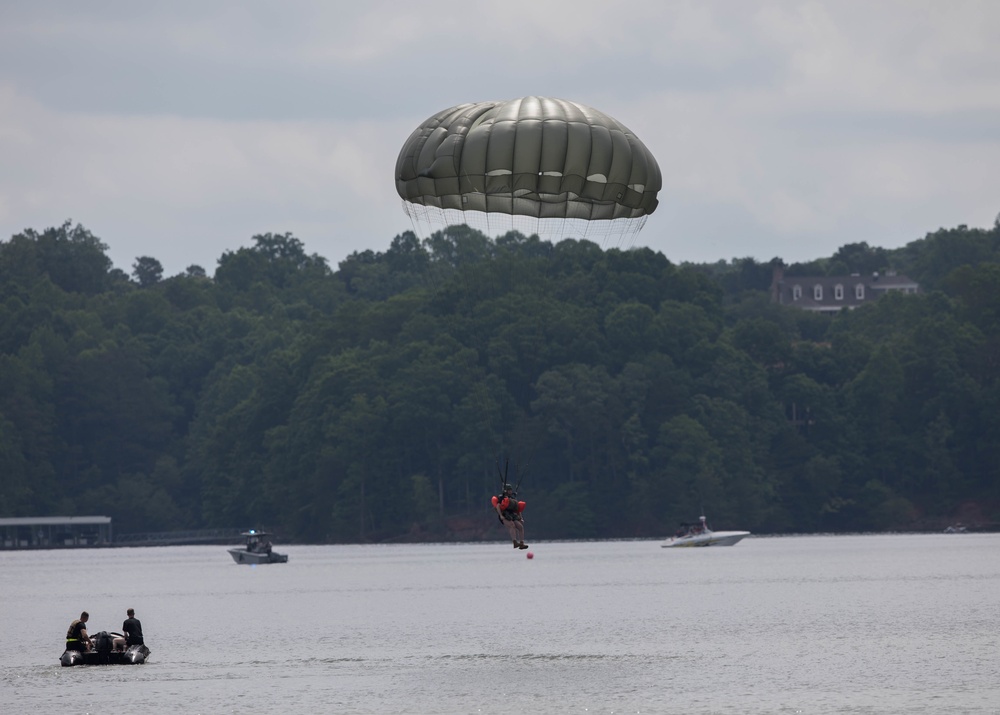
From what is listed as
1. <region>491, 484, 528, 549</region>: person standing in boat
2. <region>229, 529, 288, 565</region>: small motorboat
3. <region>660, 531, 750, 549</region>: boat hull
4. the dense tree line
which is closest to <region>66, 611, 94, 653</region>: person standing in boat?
<region>491, 484, 528, 549</region>: person standing in boat

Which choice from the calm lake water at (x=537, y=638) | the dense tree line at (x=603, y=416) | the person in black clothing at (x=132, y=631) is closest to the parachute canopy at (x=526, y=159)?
the calm lake water at (x=537, y=638)

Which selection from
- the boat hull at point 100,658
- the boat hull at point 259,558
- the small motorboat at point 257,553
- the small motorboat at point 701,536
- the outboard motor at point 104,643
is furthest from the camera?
the small motorboat at point 701,536

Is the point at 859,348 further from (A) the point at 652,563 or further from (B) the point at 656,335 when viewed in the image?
(A) the point at 652,563

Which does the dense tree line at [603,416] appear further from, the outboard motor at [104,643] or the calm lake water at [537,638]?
the outboard motor at [104,643]

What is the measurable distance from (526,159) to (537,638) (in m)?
22.9

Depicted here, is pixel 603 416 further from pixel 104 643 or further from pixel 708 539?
pixel 104 643

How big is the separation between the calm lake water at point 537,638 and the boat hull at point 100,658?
57 centimetres

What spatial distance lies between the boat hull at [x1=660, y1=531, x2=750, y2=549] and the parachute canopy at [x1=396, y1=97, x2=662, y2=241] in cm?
9003

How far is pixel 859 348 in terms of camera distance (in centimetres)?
17262

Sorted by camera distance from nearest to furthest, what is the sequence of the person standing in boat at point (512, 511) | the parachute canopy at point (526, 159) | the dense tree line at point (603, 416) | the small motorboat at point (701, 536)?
the person standing in boat at point (512, 511), the parachute canopy at point (526, 159), the small motorboat at point (701, 536), the dense tree line at point (603, 416)

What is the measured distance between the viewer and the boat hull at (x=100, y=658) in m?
56.0

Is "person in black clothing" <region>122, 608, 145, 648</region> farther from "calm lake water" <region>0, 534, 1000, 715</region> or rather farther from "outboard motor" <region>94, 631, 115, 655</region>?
"calm lake water" <region>0, 534, 1000, 715</region>

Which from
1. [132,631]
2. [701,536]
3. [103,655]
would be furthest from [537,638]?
[701,536]

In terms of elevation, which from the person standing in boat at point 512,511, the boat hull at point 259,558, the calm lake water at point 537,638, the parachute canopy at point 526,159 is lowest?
the calm lake water at point 537,638
